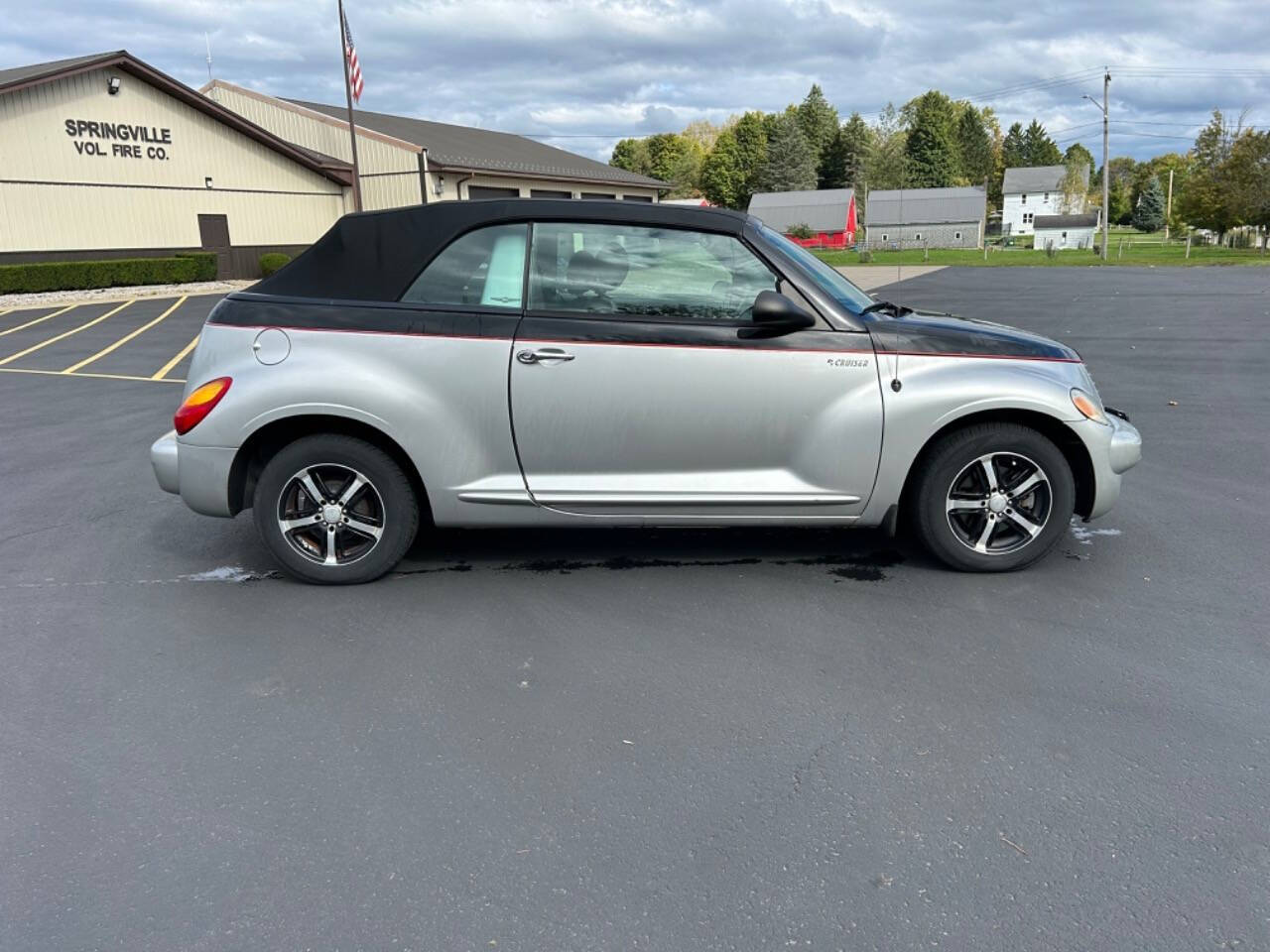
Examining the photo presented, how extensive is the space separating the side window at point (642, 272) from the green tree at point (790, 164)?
94698mm

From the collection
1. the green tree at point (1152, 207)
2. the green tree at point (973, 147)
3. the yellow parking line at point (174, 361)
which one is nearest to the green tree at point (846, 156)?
the green tree at point (973, 147)

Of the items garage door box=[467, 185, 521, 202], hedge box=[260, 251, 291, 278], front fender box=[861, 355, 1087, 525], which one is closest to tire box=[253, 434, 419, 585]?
front fender box=[861, 355, 1087, 525]

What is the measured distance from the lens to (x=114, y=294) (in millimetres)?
26047

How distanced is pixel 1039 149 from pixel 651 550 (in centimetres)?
15076

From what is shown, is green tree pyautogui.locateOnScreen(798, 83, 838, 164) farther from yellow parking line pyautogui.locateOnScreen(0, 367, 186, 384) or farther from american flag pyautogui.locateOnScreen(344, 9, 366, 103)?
yellow parking line pyautogui.locateOnScreen(0, 367, 186, 384)

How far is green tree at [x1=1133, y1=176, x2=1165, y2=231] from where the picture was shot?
4328 inches

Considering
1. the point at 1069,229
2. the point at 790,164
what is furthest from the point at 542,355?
the point at 1069,229

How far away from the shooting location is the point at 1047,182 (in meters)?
112

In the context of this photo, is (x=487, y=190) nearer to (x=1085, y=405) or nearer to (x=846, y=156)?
(x=1085, y=405)

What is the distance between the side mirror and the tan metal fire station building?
26588 mm

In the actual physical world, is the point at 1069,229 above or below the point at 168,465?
above

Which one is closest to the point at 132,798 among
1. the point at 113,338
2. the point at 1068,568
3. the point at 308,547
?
the point at 308,547

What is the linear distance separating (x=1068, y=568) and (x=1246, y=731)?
1.58m

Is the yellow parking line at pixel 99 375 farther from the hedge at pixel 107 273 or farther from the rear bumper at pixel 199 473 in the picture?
the hedge at pixel 107 273
